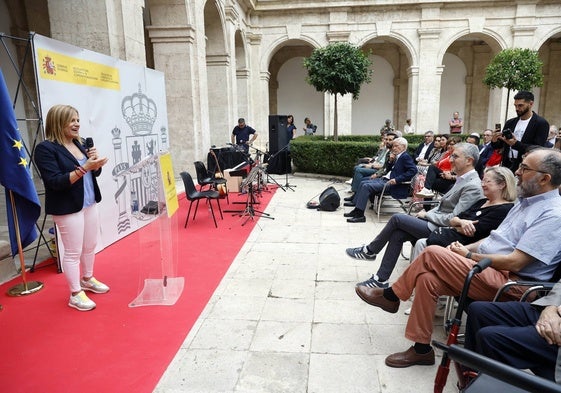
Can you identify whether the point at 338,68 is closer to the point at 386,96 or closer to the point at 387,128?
the point at 387,128

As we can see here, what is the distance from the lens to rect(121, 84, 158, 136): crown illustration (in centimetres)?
502

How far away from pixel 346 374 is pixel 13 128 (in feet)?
10.5

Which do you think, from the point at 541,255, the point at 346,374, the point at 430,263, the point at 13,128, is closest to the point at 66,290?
the point at 13,128

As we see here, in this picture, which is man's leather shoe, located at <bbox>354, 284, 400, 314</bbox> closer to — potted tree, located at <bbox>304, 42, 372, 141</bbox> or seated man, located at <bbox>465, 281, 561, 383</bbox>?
seated man, located at <bbox>465, 281, 561, 383</bbox>

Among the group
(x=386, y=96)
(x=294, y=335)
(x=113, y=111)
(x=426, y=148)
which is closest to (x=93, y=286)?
(x=294, y=335)

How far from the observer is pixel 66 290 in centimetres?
352

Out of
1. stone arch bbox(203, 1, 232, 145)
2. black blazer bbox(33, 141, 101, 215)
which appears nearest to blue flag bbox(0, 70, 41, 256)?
black blazer bbox(33, 141, 101, 215)

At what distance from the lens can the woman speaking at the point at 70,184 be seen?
2.86m

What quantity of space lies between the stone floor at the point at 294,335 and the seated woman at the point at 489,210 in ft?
2.26

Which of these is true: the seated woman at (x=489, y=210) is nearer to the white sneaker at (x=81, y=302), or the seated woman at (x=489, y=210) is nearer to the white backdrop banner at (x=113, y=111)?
the white backdrop banner at (x=113, y=111)

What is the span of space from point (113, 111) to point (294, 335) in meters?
3.58

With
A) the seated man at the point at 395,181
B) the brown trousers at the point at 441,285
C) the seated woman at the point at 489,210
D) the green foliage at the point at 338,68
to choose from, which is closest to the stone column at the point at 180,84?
the green foliage at the point at 338,68

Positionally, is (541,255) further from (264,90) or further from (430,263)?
(264,90)

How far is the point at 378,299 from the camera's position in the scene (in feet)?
9.06
